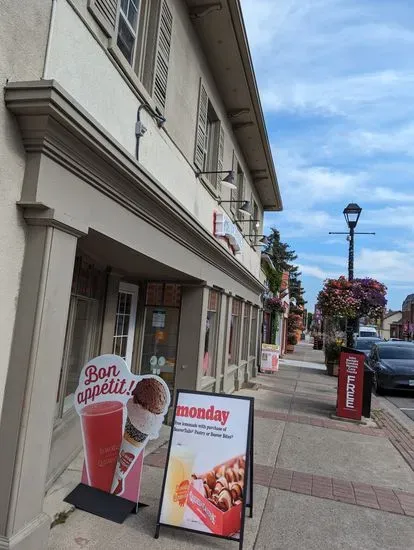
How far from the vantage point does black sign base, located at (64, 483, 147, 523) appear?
4.03 metres

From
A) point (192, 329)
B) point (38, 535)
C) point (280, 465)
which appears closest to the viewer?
point (38, 535)

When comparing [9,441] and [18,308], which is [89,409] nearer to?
[9,441]

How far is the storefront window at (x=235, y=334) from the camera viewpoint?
12430 mm

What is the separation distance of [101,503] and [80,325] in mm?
2404

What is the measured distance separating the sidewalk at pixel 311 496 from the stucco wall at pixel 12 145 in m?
1.75

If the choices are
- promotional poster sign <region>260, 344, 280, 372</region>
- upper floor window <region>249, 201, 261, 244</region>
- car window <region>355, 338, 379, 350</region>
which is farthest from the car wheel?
car window <region>355, 338, 379, 350</region>

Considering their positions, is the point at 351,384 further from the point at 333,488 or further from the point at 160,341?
the point at 333,488

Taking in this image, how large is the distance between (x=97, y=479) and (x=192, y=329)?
4.09 metres

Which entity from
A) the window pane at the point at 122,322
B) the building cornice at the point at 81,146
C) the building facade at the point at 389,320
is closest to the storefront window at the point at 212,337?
the window pane at the point at 122,322

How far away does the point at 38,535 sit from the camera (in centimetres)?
333

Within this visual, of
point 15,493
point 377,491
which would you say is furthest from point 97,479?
point 377,491

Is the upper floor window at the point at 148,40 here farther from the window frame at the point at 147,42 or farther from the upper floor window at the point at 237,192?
the upper floor window at the point at 237,192

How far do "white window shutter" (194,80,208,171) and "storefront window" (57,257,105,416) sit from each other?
2653 mm

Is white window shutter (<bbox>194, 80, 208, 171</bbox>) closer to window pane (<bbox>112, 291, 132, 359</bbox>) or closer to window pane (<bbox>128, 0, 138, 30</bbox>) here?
window pane (<bbox>128, 0, 138, 30</bbox>)
